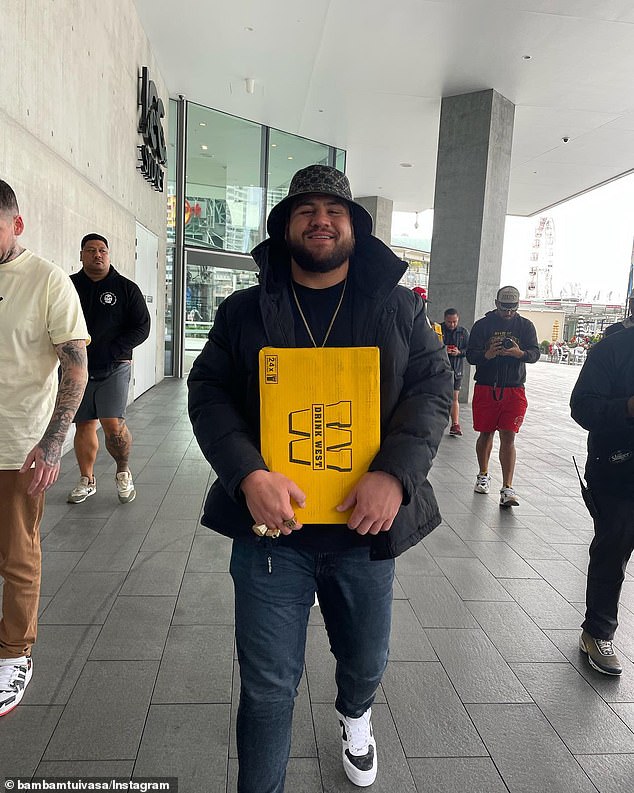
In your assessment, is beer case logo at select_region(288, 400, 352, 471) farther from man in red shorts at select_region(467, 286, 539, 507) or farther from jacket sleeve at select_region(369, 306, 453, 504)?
man in red shorts at select_region(467, 286, 539, 507)

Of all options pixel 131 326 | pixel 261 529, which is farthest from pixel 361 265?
pixel 131 326

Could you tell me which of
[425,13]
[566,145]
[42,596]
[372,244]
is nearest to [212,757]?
[42,596]

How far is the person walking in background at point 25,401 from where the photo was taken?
6.63 ft

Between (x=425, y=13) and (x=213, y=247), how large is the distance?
24.1ft

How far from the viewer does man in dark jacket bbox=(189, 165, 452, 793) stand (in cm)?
149

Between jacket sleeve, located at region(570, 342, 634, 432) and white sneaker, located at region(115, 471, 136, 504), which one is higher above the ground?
jacket sleeve, located at region(570, 342, 634, 432)

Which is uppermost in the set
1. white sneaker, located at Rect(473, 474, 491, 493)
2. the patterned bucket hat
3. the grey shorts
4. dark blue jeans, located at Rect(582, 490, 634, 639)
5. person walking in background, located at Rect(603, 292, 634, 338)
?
the patterned bucket hat

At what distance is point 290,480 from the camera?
145 cm

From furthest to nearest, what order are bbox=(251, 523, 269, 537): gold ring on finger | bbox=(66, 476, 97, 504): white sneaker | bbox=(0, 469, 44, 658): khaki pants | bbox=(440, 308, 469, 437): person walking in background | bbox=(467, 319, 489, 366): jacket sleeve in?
bbox=(440, 308, 469, 437): person walking in background < bbox=(467, 319, 489, 366): jacket sleeve < bbox=(66, 476, 97, 504): white sneaker < bbox=(0, 469, 44, 658): khaki pants < bbox=(251, 523, 269, 537): gold ring on finger

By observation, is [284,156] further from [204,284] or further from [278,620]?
[278,620]

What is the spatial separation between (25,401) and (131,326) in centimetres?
241

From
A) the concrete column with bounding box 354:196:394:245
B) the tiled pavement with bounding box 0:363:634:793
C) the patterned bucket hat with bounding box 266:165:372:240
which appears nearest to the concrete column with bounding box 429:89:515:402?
the tiled pavement with bounding box 0:363:634:793

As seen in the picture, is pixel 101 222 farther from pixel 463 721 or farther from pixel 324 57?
pixel 463 721

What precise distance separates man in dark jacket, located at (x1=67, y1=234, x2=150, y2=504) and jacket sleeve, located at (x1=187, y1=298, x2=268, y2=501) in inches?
115
